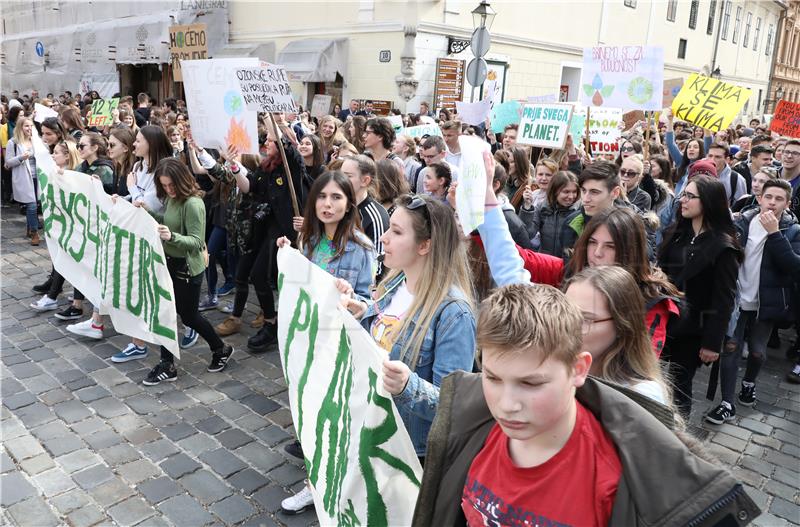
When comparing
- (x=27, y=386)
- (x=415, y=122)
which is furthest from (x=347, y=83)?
(x=27, y=386)

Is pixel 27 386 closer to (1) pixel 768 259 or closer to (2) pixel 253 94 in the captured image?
(2) pixel 253 94

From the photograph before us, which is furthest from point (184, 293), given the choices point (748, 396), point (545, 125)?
point (748, 396)

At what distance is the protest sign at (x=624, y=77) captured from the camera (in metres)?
6.78

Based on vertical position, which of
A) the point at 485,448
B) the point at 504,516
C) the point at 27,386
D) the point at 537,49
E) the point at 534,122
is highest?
the point at 537,49

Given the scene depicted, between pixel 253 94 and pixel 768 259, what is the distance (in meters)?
4.42

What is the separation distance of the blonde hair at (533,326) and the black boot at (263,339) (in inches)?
171

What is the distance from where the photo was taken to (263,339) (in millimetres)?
5582

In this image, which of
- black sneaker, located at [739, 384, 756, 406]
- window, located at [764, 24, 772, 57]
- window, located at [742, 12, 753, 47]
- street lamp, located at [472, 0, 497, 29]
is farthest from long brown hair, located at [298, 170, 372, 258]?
window, located at [764, 24, 772, 57]

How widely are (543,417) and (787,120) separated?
10.4m

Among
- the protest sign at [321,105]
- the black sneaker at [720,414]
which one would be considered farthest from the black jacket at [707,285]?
the protest sign at [321,105]

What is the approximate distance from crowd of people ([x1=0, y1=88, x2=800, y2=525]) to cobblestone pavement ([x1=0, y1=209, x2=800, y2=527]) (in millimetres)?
221

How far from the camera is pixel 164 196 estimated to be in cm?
494

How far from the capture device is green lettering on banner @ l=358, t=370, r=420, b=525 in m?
2.15

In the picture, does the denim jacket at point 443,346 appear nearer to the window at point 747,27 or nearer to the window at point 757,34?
the window at point 747,27
